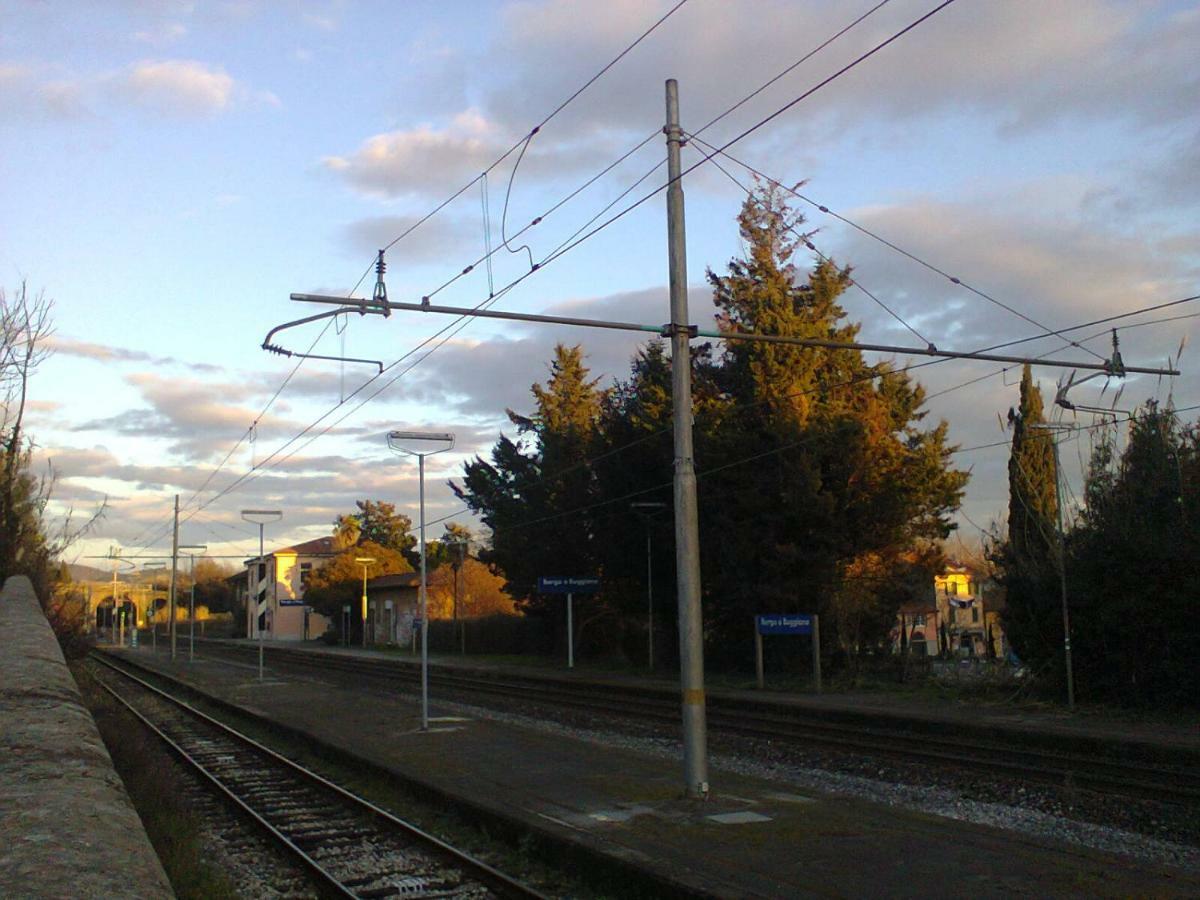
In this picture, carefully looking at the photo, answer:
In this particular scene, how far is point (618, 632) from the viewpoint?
41219mm

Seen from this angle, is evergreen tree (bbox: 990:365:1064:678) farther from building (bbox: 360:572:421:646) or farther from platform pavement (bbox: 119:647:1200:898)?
building (bbox: 360:572:421:646)

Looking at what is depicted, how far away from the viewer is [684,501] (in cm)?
1151

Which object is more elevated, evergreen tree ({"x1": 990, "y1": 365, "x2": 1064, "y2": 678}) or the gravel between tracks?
evergreen tree ({"x1": 990, "y1": 365, "x2": 1064, "y2": 678})

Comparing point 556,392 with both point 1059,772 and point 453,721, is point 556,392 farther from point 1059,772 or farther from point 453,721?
point 1059,772

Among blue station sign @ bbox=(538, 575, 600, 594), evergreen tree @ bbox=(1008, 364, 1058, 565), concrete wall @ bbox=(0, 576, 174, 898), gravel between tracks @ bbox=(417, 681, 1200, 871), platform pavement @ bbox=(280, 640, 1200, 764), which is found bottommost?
platform pavement @ bbox=(280, 640, 1200, 764)

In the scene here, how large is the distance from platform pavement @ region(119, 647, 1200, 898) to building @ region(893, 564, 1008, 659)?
14.7m

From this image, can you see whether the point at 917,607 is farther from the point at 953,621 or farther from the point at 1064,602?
the point at 953,621

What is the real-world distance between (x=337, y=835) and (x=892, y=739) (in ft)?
31.9

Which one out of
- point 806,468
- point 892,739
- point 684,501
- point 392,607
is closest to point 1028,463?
point 806,468

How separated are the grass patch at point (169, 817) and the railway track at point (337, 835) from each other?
612 mm

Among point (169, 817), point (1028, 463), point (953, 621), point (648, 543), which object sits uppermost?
point (1028, 463)

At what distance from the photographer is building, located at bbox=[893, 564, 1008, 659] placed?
106 ft

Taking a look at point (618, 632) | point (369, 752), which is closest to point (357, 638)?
point (618, 632)

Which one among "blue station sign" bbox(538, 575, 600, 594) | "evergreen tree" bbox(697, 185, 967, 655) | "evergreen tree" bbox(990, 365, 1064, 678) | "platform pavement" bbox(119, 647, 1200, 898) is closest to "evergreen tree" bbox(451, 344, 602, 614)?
"blue station sign" bbox(538, 575, 600, 594)
